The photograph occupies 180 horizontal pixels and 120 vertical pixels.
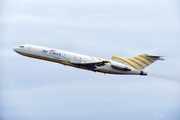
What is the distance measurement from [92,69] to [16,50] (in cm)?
1979

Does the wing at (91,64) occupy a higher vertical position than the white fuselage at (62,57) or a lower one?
lower

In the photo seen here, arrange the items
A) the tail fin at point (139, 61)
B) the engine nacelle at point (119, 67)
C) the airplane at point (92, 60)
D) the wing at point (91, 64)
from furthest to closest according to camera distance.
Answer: the tail fin at point (139, 61) → the engine nacelle at point (119, 67) → the airplane at point (92, 60) → the wing at point (91, 64)

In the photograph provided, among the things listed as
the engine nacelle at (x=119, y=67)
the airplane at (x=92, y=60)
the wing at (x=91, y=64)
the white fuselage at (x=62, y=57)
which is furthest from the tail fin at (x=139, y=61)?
the wing at (x=91, y=64)

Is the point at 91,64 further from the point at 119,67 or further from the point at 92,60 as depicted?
the point at 119,67

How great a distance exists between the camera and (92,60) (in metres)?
60.8

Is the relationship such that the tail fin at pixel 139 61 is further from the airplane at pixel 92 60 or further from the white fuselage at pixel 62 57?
the white fuselage at pixel 62 57

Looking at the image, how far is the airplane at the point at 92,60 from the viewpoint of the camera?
60125 mm

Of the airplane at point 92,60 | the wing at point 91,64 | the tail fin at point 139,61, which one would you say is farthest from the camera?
the tail fin at point 139,61

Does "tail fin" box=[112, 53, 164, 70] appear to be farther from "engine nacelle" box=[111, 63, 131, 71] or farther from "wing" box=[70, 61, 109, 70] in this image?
"wing" box=[70, 61, 109, 70]

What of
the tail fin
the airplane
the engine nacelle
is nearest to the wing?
the airplane

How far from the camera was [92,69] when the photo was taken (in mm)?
61469

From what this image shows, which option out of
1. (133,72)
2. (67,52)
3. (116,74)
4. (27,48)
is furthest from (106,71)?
(27,48)

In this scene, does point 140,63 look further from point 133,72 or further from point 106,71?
point 106,71

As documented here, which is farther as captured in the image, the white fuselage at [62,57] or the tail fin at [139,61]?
the tail fin at [139,61]
